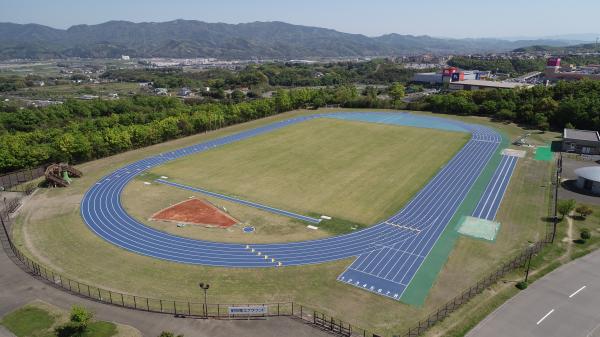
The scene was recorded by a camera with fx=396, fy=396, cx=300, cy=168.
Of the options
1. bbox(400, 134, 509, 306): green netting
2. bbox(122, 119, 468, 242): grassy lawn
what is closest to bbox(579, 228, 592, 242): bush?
bbox(400, 134, 509, 306): green netting

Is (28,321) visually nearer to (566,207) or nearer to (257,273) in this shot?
(257,273)

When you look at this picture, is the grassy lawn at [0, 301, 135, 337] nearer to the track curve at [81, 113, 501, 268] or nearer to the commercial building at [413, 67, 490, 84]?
the track curve at [81, 113, 501, 268]

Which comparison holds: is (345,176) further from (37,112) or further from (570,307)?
(37,112)

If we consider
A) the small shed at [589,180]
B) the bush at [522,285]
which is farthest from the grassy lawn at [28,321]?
the small shed at [589,180]

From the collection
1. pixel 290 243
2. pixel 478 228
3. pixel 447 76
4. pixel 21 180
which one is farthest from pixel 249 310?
pixel 447 76

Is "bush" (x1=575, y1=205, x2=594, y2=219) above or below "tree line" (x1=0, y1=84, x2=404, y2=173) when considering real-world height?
below
